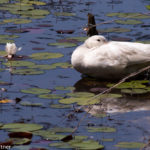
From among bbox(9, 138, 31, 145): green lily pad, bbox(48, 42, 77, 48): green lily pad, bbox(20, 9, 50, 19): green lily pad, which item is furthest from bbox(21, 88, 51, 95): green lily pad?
bbox(20, 9, 50, 19): green lily pad

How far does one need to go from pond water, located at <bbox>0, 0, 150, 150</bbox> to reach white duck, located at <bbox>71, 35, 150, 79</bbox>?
0.18m

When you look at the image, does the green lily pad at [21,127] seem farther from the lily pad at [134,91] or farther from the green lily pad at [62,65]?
the green lily pad at [62,65]

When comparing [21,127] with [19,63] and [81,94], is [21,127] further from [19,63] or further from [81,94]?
[19,63]

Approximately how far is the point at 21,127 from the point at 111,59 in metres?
2.12

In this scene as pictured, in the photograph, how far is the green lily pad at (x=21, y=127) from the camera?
521 centimetres

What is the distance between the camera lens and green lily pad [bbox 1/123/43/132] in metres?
5.21

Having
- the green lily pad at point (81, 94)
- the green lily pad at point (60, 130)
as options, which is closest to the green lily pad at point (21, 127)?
the green lily pad at point (60, 130)

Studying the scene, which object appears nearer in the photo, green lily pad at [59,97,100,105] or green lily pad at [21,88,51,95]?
green lily pad at [59,97,100,105]

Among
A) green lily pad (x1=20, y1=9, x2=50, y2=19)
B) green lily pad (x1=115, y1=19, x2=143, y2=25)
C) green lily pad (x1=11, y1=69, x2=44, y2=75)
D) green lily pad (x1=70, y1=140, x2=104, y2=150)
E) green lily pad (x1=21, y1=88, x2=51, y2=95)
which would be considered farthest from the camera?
green lily pad (x1=20, y1=9, x2=50, y2=19)

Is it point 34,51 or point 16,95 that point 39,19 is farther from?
point 16,95

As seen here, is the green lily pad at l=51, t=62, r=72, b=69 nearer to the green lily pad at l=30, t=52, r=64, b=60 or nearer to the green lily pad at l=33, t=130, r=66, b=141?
the green lily pad at l=30, t=52, r=64, b=60

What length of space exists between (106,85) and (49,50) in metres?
1.50

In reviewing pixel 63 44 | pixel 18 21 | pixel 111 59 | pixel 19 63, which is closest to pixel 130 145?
pixel 111 59

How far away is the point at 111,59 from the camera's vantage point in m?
7.07
